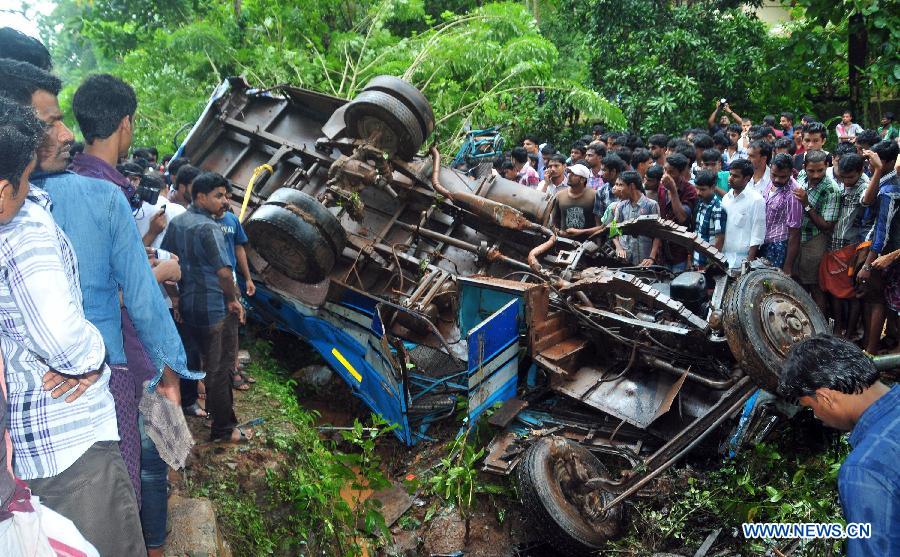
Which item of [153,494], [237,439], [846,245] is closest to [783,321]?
[846,245]

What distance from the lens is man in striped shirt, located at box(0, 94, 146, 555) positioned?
1.89m

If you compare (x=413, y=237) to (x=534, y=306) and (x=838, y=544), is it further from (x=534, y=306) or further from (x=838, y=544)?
(x=838, y=544)

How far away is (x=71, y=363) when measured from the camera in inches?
77.5

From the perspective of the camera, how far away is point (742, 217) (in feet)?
18.6

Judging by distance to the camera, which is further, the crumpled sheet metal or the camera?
the crumpled sheet metal

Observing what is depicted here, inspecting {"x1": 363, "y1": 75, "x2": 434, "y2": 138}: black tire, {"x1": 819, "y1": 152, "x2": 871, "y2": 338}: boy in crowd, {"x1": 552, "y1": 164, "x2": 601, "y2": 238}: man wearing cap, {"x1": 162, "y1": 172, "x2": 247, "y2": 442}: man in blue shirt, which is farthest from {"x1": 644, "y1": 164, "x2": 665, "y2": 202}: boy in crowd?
{"x1": 162, "y1": 172, "x2": 247, "y2": 442}: man in blue shirt

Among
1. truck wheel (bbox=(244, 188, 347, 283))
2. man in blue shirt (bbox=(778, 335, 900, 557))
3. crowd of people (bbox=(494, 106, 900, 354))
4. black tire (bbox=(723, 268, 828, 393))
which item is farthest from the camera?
truck wheel (bbox=(244, 188, 347, 283))

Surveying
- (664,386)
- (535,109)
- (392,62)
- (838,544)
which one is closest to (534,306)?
(664,386)

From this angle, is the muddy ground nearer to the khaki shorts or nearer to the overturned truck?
the overturned truck

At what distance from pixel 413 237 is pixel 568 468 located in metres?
3.01

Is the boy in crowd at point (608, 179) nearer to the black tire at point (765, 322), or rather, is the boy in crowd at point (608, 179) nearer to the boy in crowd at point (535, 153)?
the black tire at point (765, 322)

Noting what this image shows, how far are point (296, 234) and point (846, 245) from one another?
4259mm

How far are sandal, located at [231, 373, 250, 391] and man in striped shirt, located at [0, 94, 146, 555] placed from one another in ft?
11.5

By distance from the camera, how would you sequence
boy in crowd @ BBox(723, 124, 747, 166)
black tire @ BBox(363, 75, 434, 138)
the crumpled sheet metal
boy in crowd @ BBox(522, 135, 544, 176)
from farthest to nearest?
1. boy in crowd @ BBox(522, 135, 544, 176)
2. boy in crowd @ BBox(723, 124, 747, 166)
3. black tire @ BBox(363, 75, 434, 138)
4. the crumpled sheet metal
